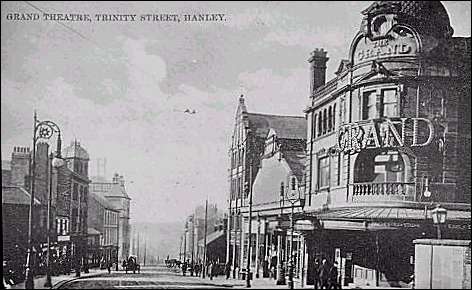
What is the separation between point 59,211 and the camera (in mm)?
40719

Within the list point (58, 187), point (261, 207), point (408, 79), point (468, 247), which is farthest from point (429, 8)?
point (58, 187)

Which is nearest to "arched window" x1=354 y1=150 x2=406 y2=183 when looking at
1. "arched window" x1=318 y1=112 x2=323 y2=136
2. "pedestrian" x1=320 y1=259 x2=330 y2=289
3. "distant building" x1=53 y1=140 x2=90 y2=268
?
"arched window" x1=318 y1=112 x2=323 y2=136

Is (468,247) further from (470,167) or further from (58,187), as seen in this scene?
(58,187)

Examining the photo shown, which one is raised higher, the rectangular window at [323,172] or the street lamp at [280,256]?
the rectangular window at [323,172]

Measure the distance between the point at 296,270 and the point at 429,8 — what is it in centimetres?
1112

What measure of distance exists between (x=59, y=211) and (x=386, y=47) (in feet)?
73.1

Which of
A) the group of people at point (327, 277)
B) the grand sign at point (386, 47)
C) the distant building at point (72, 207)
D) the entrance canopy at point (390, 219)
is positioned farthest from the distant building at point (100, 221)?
the group of people at point (327, 277)

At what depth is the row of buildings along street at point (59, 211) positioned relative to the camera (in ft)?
92.0

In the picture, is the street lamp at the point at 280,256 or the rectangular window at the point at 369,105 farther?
the street lamp at the point at 280,256

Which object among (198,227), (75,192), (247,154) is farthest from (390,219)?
(198,227)

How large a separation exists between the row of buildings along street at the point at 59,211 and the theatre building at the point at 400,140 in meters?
7.96

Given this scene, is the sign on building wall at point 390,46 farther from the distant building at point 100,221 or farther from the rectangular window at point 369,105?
the distant building at point 100,221

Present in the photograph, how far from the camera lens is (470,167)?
2411cm

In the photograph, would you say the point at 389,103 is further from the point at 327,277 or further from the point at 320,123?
the point at 327,277
